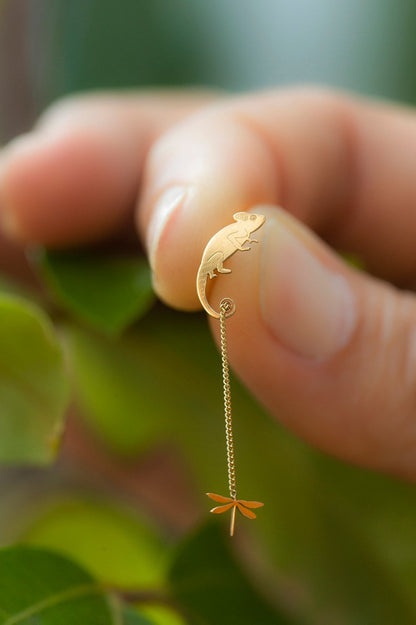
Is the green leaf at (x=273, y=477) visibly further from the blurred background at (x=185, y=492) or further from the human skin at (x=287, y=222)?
the human skin at (x=287, y=222)

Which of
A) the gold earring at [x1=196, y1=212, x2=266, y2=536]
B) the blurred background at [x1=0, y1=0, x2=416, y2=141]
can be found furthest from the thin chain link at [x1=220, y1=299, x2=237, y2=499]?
the blurred background at [x1=0, y1=0, x2=416, y2=141]

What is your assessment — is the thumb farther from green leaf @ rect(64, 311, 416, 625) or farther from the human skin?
green leaf @ rect(64, 311, 416, 625)

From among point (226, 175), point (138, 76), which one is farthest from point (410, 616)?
point (138, 76)


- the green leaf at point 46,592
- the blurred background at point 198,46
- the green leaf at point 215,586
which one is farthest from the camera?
the blurred background at point 198,46

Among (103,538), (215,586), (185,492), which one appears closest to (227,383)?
(215,586)

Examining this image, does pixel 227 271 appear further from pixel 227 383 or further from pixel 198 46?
pixel 198 46

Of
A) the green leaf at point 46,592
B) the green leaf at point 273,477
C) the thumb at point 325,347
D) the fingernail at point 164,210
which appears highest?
the fingernail at point 164,210

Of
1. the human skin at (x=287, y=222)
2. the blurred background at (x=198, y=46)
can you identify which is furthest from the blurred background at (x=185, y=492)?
the blurred background at (x=198, y=46)
